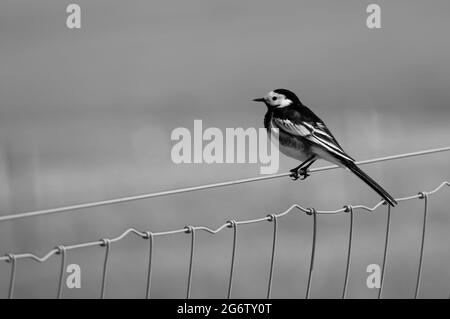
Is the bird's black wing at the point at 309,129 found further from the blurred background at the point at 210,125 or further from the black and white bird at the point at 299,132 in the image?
the blurred background at the point at 210,125

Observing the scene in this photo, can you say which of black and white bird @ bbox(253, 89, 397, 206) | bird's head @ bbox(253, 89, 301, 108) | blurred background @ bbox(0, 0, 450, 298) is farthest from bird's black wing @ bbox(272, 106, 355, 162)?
blurred background @ bbox(0, 0, 450, 298)

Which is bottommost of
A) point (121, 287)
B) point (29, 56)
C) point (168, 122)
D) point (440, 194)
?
point (121, 287)

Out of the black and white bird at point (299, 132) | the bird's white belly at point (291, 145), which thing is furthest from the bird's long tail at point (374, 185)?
the bird's white belly at point (291, 145)

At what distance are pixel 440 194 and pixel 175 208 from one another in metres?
3.06

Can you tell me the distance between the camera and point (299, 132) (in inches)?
314

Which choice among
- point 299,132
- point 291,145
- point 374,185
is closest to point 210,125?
point 291,145

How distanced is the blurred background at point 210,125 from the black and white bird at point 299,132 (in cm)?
244

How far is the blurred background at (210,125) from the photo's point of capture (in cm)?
1138

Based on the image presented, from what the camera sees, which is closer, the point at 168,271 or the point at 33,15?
the point at 168,271

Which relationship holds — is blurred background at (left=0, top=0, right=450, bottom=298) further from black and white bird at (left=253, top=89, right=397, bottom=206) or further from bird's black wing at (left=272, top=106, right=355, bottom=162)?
bird's black wing at (left=272, top=106, right=355, bottom=162)

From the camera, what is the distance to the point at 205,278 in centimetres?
1105
